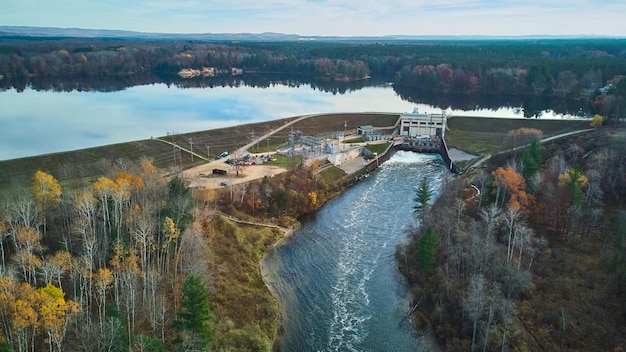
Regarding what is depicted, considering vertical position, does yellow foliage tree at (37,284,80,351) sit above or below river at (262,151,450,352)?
above

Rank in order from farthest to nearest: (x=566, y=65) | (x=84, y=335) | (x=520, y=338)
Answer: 1. (x=566, y=65)
2. (x=520, y=338)
3. (x=84, y=335)

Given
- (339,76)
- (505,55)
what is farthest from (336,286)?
(505,55)

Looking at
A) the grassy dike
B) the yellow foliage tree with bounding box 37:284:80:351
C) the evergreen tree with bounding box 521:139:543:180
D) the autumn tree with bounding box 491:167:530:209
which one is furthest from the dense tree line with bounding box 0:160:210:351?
the evergreen tree with bounding box 521:139:543:180

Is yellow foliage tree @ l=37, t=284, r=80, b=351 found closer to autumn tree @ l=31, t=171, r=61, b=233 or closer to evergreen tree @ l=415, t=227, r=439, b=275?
autumn tree @ l=31, t=171, r=61, b=233

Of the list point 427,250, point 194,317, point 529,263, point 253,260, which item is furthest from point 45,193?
point 529,263

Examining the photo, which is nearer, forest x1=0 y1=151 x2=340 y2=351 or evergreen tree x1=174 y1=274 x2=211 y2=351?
forest x1=0 y1=151 x2=340 y2=351

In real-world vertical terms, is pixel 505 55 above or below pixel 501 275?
above

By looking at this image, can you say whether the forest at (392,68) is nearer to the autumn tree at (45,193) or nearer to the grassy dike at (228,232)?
the grassy dike at (228,232)

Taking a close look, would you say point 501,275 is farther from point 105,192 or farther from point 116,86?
point 116,86
